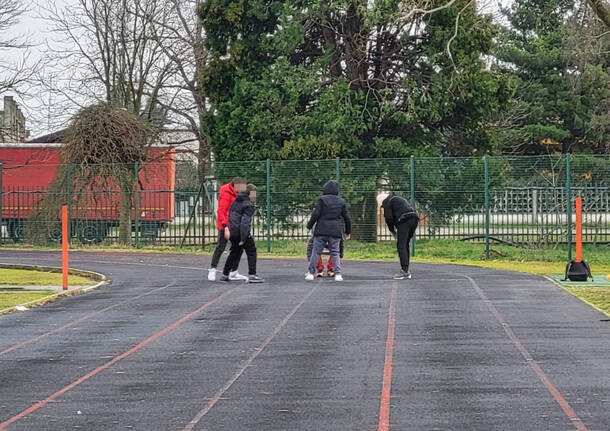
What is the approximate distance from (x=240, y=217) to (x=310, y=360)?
8565 millimetres

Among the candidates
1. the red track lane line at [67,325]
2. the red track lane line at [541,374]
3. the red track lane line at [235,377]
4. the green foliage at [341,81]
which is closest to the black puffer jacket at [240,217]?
the red track lane line at [67,325]

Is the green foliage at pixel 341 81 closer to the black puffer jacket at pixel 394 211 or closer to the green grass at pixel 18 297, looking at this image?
the black puffer jacket at pixel 394 211

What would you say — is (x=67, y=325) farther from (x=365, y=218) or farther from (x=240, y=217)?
(x=365, y=218)

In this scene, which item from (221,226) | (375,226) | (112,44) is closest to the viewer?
(221,226)

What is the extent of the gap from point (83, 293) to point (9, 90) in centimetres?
1846

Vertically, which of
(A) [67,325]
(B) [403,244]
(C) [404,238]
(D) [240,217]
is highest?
(D) [240,217]

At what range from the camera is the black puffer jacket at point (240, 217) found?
19500mm

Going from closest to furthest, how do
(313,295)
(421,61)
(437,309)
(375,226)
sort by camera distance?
(437,309), (313,295), (375,226), (421,61)

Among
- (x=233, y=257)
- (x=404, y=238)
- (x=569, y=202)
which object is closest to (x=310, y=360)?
(x=233, y=257)

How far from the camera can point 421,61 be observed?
35.1 metres

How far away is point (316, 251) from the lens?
20.3 meters

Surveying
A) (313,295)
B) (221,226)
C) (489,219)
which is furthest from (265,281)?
(489,219)

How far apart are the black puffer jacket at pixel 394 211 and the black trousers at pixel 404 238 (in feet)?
0.39

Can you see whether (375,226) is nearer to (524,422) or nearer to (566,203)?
(566,203)
